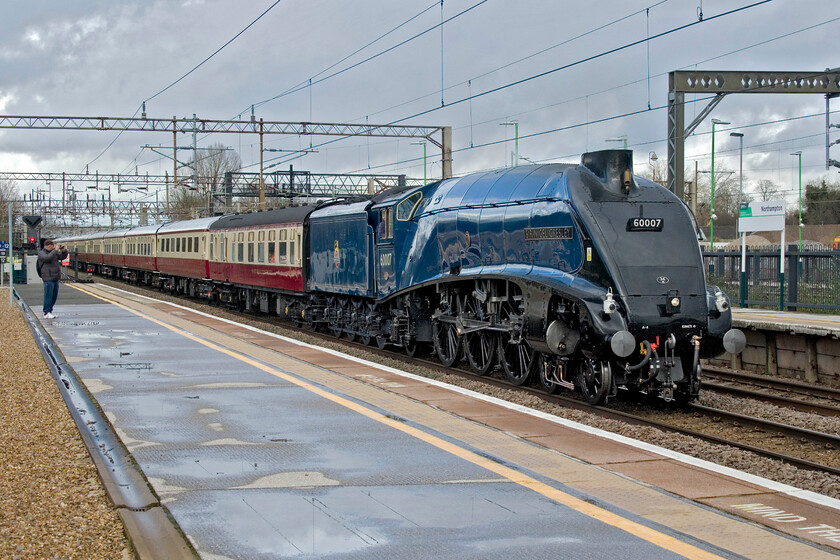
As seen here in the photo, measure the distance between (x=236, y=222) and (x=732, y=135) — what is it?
32.6 m

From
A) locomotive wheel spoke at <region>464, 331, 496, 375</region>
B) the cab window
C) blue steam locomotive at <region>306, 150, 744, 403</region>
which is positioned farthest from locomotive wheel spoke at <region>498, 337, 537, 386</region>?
the cab window

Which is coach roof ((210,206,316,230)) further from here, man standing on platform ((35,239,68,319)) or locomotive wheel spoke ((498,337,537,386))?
locomotive wheel spoke ((498,337,537,386))

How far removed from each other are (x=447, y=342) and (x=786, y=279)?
12477 millimetres

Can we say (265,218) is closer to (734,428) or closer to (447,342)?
(447,342)

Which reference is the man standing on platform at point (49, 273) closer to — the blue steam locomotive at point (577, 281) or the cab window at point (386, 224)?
the cab window at point (386, 224)

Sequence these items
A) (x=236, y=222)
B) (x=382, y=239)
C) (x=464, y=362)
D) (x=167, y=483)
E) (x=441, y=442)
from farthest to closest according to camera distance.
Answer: (x=236, y=222)
(x=382, y=239)
(x=464, y=362)
(x=441, y=442)
(x=167, y=483)

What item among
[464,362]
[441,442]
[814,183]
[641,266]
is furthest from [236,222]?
[814,183]

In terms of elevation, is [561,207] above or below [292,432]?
above

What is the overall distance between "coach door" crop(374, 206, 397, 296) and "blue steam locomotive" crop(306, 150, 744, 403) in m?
1.71

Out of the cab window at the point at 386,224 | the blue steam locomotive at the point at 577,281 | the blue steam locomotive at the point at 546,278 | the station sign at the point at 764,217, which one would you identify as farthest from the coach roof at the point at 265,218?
the station sign at the point at 764,217

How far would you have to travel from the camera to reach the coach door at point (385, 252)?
57.2 ft

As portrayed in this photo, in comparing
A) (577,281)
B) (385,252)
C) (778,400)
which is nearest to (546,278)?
(577,281)

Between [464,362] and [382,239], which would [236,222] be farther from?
[464,362]

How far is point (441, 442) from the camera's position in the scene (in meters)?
8.06
